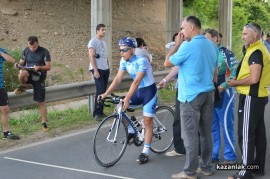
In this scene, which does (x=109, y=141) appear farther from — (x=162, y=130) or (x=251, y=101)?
(x=251, y=101)

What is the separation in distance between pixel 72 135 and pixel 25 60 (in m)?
1.77

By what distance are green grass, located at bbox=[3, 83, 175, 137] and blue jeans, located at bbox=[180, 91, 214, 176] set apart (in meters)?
3.69

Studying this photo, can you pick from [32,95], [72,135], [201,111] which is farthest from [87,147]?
[201,111]

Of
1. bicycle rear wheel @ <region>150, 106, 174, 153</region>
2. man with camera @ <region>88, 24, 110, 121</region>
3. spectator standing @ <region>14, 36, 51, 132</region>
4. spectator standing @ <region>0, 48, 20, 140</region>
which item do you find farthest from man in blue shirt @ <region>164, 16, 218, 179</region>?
man with camera @ <region>88, 24, 110, 121</region>

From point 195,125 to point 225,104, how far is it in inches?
40.0

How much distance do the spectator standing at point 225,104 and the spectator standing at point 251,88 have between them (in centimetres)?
51

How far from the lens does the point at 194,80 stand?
19.9 feet

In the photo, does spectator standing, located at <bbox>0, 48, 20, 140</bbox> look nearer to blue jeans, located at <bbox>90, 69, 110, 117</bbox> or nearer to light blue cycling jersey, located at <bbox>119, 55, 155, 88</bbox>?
blue jeans, located at <bbox>90, 69, 110, 117</bbox>

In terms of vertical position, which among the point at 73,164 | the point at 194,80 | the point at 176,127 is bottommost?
the point at 73,164

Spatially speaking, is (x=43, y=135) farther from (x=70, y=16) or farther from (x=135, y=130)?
(x=70, y=16)

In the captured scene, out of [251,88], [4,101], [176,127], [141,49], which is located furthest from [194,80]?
[4,101]

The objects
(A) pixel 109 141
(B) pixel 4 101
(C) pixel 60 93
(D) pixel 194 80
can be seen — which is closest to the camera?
(D) pixel 194 80

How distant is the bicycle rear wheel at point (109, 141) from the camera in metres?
6.94

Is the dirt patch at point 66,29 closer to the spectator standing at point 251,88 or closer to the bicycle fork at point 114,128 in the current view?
the bicycle fork at point 114,128
